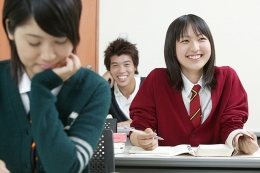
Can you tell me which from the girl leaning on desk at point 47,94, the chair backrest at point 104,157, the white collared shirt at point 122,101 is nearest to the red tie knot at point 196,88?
the chair backrest at point 104,157

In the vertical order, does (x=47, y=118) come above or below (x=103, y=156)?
above

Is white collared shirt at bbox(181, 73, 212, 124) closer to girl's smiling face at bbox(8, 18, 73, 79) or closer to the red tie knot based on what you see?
the red tie knot

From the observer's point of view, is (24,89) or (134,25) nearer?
(24,89)

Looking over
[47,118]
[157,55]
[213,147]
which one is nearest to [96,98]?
[47,118]

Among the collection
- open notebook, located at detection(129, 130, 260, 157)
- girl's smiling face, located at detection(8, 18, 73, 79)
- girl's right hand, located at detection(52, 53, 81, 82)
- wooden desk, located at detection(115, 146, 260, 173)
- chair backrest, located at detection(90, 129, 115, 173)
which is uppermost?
girl's smiling face, located at detection(8, 18, 73, 79)

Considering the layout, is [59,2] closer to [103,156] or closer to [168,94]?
[103,156]

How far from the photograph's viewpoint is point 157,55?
4.29 m

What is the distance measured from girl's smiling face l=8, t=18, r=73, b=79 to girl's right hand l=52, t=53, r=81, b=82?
1 cm

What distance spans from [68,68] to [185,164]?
2.97 feet

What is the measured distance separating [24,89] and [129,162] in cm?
82

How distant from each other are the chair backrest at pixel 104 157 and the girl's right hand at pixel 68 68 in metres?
0.47

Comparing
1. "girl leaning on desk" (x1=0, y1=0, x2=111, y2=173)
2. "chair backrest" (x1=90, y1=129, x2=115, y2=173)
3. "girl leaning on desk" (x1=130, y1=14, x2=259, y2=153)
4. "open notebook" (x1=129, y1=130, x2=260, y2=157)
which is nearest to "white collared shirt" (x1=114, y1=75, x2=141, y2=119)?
"girl leaning on desk" (x1=130, y1=14, x2=259, y2=153)

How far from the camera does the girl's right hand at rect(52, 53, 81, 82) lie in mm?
875

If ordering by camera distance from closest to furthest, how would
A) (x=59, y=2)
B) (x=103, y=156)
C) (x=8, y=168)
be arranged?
(x=59, y=2), (x=8, y=168), (x=103, y=156)
